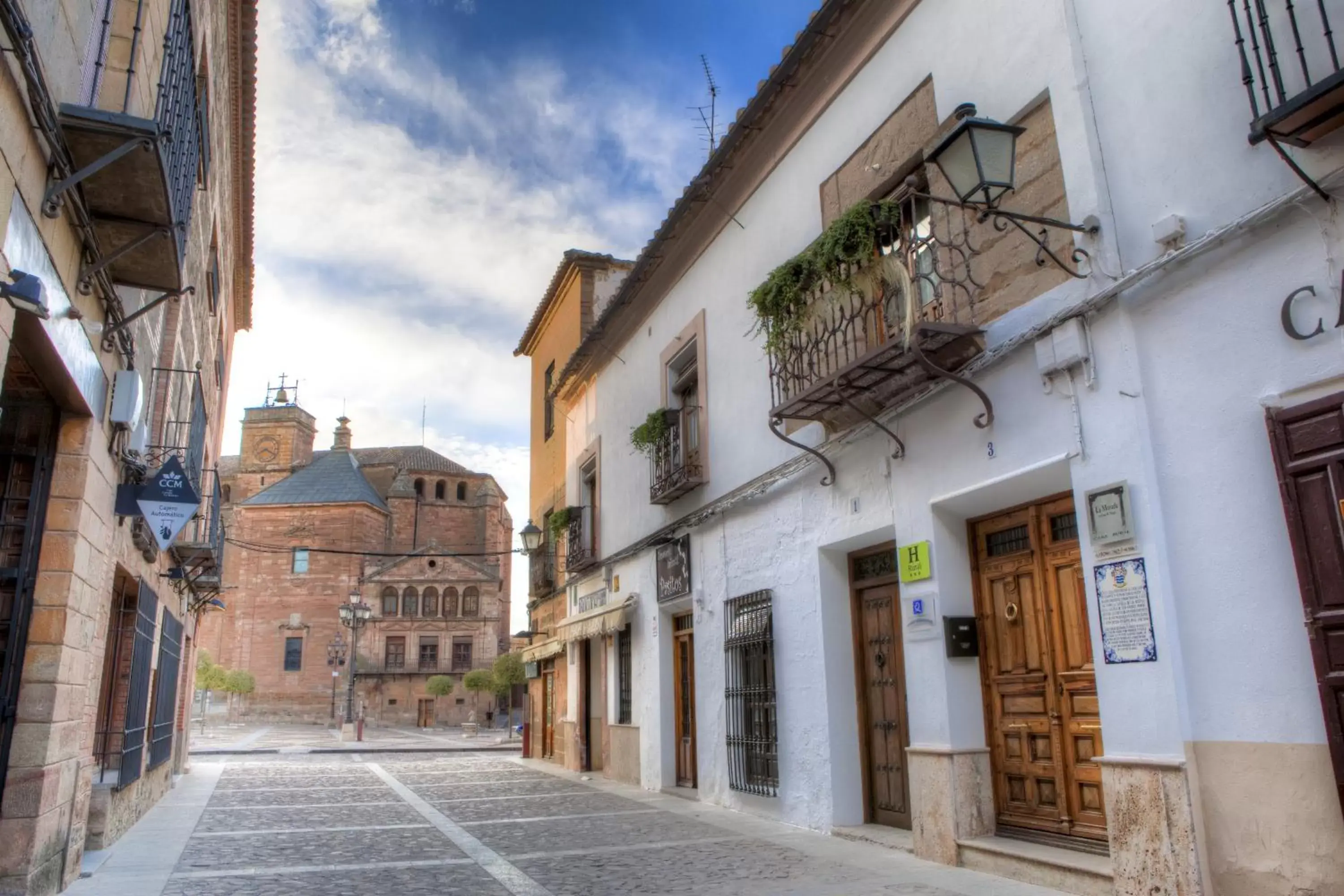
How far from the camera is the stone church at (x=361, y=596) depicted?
1874 inches

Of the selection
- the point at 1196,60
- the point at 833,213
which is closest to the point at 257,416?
the point at 833,213

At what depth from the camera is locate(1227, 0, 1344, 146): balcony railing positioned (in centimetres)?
419

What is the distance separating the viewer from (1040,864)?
5684 millimetres

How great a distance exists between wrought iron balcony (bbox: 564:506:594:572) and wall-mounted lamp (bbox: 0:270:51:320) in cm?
1172

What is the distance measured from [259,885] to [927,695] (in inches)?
186

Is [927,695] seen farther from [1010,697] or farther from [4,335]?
[4,335]

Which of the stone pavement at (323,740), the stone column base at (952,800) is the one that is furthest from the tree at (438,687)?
the stone column base at (952,800)

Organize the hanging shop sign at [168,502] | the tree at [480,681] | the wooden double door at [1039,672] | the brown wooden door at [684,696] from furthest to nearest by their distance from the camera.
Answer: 1. the tree at [480,681]
2. the brown wooden door at [684,696]
3. the hanging shop sign at [168,502]
4. the wooden double door at [1039,672]

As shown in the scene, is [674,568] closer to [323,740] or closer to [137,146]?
[137,146]

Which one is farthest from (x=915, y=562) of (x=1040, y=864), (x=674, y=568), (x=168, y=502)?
(x=168, y=502)

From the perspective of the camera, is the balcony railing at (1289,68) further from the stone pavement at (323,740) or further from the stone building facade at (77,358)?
the stone pavement at (323,740)

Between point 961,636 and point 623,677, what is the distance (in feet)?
25.8

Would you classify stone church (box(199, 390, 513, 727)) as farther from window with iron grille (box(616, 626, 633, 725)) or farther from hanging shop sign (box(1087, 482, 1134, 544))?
hanging shop sign (box(1087, 482, 1134, 544))

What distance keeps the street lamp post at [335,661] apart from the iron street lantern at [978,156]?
43544 millimetres
